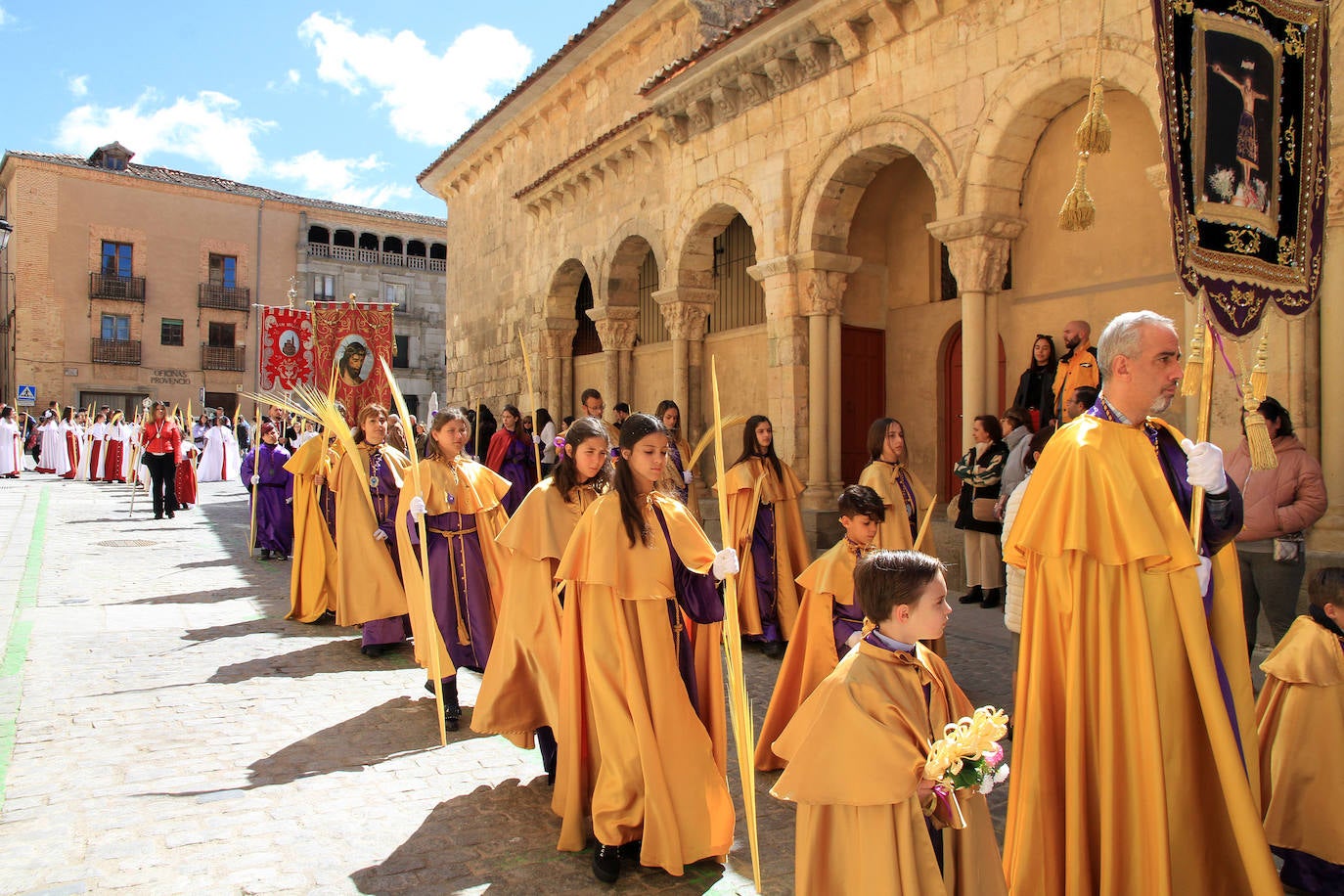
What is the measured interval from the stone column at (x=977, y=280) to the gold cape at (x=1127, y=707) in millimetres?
6114

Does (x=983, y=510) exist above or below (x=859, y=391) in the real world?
below

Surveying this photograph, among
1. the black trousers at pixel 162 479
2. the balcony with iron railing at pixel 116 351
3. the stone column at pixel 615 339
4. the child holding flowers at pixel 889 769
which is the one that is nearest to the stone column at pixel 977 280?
the child holding flowers at pixel 889 769

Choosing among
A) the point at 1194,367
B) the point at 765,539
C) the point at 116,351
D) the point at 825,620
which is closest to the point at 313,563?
the point at 765,539

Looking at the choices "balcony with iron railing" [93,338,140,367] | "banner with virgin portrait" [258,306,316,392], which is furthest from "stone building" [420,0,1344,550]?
"balcony with iron railing" [93,338,140,367]

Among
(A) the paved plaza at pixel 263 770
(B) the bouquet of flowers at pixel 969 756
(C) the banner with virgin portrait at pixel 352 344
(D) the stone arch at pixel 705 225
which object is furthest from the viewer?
(C) the banner with virgin portrait at pixel 352 344

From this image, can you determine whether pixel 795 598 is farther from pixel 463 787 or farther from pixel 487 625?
pixel 463 787

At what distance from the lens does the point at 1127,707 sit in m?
2.87

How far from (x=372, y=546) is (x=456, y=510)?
1.90 metres

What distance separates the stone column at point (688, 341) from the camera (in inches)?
520

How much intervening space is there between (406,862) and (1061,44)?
25.8 feet

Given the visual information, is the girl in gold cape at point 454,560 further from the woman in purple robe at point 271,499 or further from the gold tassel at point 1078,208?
the woman in purple robe at point 271,499

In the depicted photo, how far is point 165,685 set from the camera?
20.2 ft

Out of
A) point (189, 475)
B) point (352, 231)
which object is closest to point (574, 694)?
point (189, 475)

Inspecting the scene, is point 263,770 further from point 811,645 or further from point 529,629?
point 811,645
